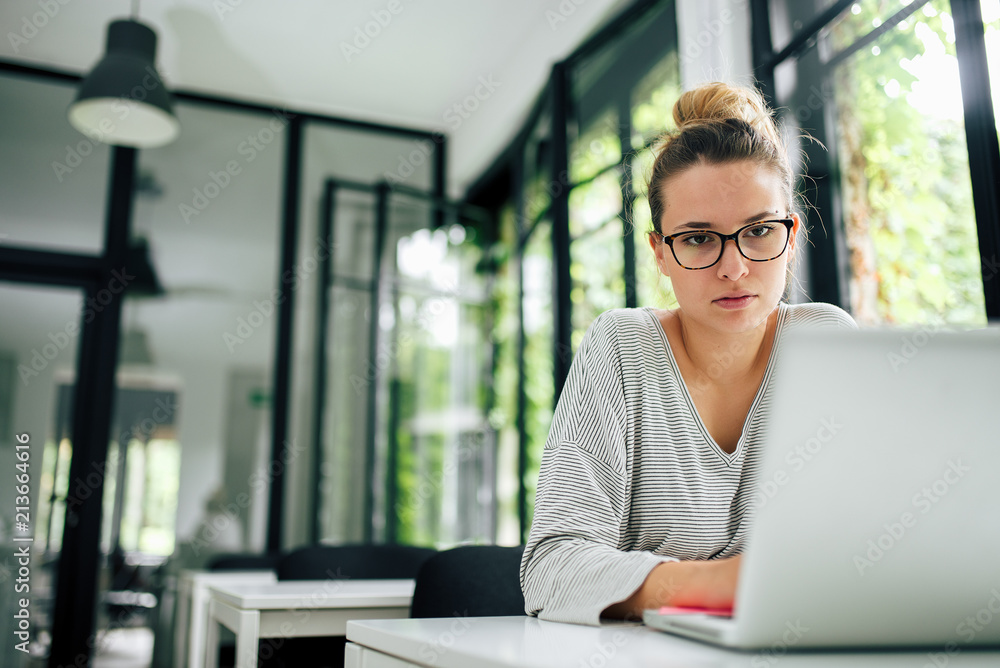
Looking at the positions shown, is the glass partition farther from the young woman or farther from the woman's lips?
the woman's lips

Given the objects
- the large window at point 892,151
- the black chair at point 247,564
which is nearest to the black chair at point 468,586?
the large window at point 892,151

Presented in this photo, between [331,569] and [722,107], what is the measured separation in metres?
1.65

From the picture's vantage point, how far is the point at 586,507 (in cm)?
93

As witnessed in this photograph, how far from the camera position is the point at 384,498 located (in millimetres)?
4316

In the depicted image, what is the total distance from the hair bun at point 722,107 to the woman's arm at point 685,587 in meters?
0.76

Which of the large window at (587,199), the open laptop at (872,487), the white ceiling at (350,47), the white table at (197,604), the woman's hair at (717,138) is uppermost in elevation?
the white ceiling at (350,47)

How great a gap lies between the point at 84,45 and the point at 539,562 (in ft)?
14.7

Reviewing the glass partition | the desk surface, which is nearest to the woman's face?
the desk surface

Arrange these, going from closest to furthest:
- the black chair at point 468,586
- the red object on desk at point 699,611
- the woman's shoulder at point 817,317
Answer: the red object on desk at point 699,611, the woman's shoulder at point 817,317, the black chair at point 468,586

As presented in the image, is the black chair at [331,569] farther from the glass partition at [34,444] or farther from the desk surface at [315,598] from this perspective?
the glass partition at [34,444]

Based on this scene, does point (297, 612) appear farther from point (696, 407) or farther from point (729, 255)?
point (729, 255)

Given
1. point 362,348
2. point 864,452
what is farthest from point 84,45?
point 864,452

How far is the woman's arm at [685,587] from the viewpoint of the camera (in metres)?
0.70

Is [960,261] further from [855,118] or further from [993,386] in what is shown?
[993,386]
